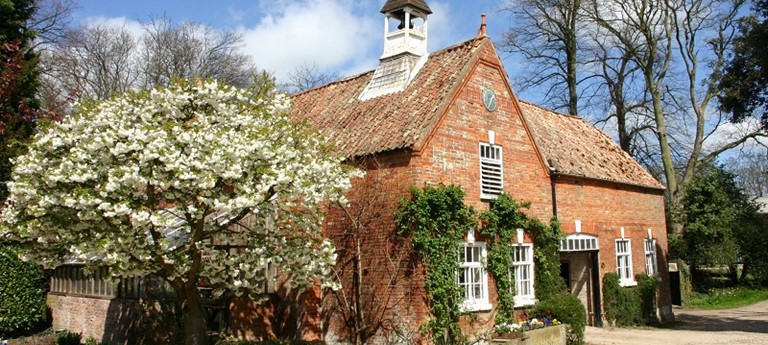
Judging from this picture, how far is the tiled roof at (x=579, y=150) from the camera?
68.1 ft

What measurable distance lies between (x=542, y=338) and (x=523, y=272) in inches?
91.2

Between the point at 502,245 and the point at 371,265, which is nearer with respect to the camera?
the point at 371,265

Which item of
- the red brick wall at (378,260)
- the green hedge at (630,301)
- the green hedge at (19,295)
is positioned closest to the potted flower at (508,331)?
the red brick wall at (378,260)

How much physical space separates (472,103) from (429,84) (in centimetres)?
123

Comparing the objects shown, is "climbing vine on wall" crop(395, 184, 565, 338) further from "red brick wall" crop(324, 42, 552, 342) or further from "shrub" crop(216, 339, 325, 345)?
"shrub" crop(216, 339, 325, 345)

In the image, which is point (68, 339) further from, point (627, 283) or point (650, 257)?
point (650, 257)

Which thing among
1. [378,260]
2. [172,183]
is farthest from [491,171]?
[172,183]

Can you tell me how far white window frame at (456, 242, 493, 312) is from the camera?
15.6 metres

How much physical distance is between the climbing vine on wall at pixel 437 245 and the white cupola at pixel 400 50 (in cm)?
430

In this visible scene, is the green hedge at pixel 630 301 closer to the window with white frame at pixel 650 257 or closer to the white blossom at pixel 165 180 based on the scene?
the window with white frame at pixel 650 257

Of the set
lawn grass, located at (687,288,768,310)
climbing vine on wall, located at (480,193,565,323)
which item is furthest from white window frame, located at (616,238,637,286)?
lawn grass, located at (687,288,768,310)

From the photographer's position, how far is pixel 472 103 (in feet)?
55.4

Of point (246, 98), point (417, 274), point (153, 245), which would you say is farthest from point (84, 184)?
point (417, 274)

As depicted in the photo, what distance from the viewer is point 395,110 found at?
1733cm
